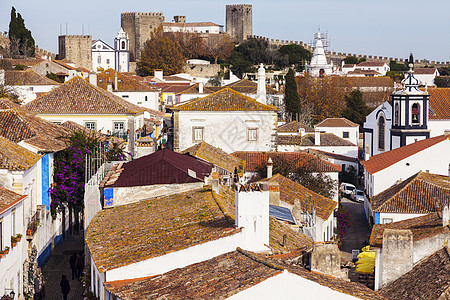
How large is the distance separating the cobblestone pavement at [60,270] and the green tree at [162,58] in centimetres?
7041

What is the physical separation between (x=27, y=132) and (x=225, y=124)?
44.2 feet

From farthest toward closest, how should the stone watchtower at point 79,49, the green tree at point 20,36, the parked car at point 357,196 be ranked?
the stone watchtower at point 79,49 → the green tree at point 20,36 → the parked car at point 357,196

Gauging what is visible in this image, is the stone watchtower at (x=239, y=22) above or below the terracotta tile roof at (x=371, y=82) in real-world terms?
above

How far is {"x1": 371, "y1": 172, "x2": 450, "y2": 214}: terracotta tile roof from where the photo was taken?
28.2 metres

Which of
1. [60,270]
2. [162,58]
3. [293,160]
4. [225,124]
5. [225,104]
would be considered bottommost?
[60,270]

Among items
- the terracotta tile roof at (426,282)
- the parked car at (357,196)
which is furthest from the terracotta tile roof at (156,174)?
the parked car at (357,196)

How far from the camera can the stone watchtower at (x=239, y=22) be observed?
Answer: 389 ft

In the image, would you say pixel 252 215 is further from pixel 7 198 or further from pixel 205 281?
pixel 7 198

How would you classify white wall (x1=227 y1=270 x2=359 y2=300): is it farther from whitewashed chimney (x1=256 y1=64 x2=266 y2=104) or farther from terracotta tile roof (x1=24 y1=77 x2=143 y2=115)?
whitewashed chimney (x1=256 y1=64 x2=266 y2=104)

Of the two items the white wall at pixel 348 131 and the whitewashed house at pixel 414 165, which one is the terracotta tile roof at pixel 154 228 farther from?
the white wall at pixel 348 131

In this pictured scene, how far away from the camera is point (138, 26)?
362ft

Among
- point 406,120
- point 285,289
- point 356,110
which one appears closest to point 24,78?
point 406,120

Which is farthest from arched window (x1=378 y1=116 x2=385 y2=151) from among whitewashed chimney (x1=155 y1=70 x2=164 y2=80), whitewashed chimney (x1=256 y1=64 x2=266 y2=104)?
whitewashed chimney (x1=155 y1=70 x2=164 y2=80)

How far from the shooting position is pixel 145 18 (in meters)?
112
